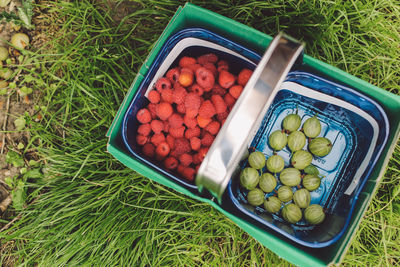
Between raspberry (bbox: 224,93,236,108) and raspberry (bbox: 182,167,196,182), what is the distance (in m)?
0.37

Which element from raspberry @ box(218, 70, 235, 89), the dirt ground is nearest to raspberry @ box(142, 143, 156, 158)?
raspberry @ box(218, 70, 235, 89)

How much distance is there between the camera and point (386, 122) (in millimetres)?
1288

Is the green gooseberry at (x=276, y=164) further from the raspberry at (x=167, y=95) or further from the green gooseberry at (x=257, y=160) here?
the raspberry at (x=167, y=95)

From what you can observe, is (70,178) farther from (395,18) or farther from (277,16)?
(395,18)

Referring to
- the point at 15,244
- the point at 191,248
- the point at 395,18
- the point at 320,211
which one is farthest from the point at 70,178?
the point at 395,18

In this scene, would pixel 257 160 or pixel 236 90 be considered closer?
pixel 236 90

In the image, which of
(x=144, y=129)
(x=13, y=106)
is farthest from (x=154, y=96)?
(x=13, y=106)

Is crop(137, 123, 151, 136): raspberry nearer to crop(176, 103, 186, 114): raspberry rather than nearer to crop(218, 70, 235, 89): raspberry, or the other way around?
crop(176, 103, 186, 114): raspberry

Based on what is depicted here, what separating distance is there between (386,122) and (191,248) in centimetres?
123

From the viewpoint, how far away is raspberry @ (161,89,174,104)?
1.38m

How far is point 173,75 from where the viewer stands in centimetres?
141

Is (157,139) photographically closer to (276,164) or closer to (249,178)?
(249,178)

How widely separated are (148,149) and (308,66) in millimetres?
901

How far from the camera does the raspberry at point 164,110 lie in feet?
4.54
